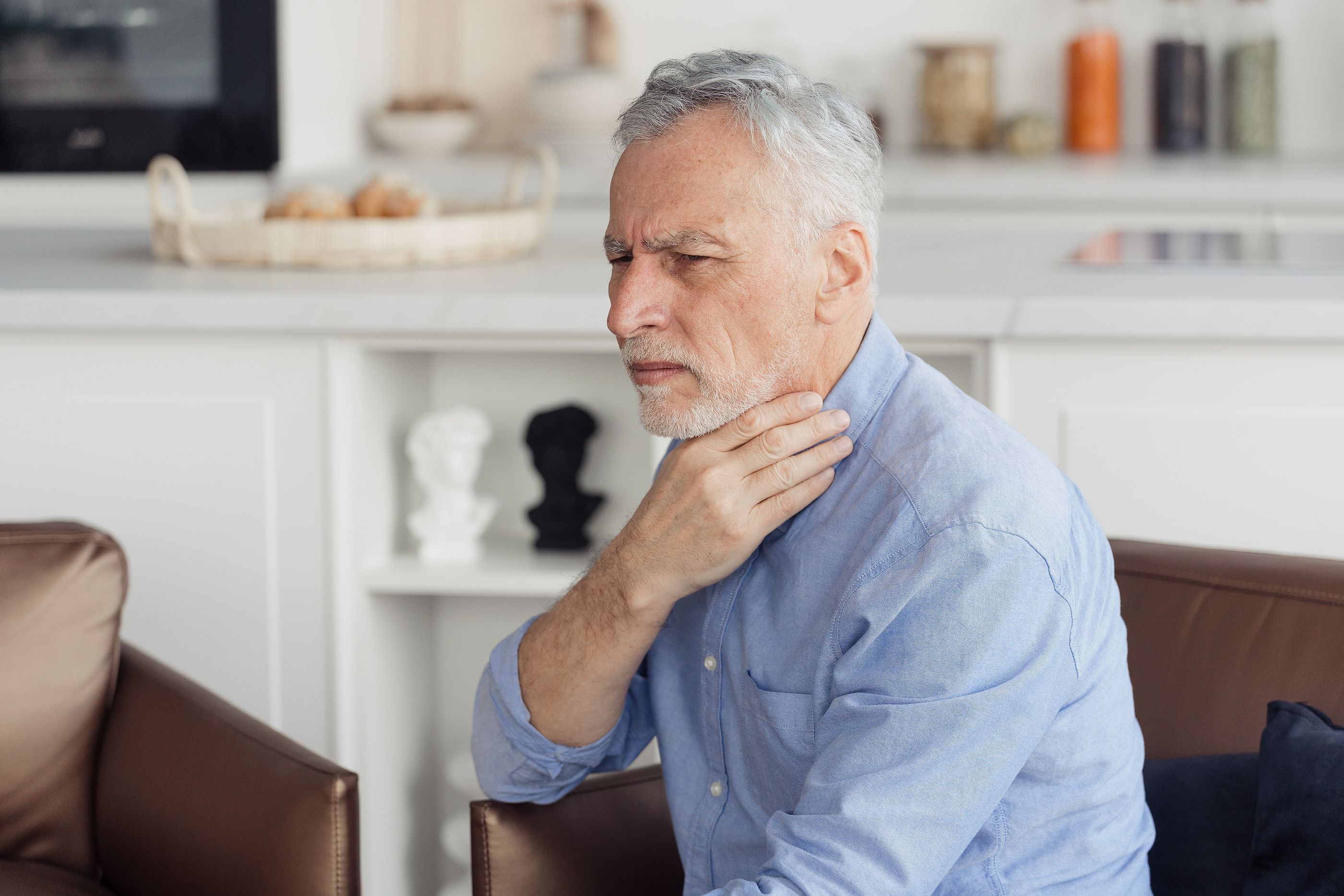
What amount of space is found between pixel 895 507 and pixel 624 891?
0.51 m

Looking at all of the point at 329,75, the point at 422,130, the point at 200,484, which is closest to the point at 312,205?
the point at 200,484

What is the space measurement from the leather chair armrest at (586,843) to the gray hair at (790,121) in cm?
57

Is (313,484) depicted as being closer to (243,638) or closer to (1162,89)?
(243,638)

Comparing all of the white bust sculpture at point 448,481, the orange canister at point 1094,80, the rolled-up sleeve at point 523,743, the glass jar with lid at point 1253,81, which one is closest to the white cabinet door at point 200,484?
the white bust sculpture at point 448,481

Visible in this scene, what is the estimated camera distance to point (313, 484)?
1740 millimetres

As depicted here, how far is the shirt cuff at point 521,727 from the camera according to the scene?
1224mm

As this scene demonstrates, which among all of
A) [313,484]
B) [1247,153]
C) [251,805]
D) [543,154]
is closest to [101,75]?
[543,154]

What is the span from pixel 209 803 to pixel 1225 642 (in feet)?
2.99

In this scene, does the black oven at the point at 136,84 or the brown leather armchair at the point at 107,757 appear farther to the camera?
the black oven at the point at 136,84

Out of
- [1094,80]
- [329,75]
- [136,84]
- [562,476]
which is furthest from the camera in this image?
[1094,80]

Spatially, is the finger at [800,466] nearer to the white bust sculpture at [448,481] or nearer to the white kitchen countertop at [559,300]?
the white kitchen countertop at [559,300]

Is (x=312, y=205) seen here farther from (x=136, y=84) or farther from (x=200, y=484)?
(x=136, y=84)

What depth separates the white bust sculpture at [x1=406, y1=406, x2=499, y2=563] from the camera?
71.6 inches

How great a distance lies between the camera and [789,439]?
1.05m
